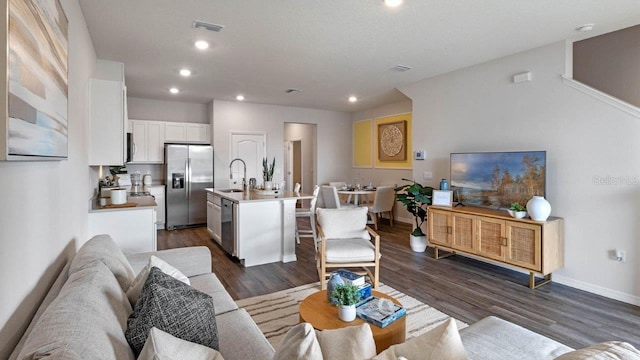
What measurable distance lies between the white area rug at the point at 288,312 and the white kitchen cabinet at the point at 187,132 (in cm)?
465

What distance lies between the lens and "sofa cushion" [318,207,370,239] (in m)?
3.66

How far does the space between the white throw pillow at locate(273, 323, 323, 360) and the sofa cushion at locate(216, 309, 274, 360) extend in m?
0.63

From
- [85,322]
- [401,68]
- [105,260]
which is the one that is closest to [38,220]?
[105,260]

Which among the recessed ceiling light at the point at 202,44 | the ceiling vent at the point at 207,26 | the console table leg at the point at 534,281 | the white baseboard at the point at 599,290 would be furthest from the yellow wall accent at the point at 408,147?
the ceiling vent at the point at 207,26

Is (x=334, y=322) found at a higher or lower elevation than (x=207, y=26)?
lower

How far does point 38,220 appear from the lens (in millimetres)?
1529

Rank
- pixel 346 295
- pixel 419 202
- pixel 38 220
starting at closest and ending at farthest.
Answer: pixel 38 220 → pixel 346 295 → pixel 419 202

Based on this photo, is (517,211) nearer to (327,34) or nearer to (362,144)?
(327,34)

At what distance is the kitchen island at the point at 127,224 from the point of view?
327 centimetres

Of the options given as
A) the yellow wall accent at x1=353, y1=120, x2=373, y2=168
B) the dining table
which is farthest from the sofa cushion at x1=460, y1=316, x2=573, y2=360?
the yellow wall accent at x1=353, y1=120, x2=373, y2=168

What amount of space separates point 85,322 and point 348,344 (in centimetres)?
81

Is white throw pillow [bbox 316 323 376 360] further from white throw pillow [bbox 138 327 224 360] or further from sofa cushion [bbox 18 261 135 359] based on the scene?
sofa cushion [bbox 18 261 135 359]

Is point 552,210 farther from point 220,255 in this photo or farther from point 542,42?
point 220,255

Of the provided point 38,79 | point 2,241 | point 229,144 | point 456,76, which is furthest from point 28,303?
point 229,144
